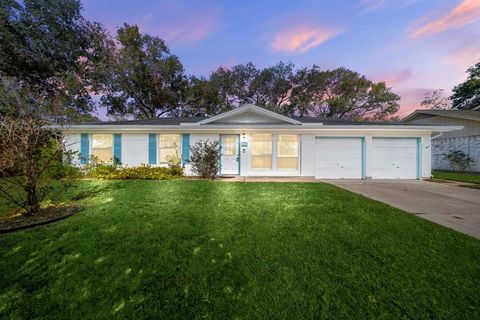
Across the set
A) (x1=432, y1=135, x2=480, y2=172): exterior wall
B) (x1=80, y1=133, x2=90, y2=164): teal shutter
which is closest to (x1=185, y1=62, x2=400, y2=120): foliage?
(x1=432, y1=135, x2=480, y2=172): exterior wall

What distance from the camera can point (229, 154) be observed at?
10406 mm

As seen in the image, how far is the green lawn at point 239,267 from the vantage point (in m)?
1.93

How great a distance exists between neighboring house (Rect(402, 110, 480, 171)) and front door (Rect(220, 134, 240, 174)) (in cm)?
1384

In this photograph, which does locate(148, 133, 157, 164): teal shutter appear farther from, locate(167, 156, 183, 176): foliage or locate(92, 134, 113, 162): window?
locate(92, 134, 113, 162): window

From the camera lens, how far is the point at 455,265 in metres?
2.58

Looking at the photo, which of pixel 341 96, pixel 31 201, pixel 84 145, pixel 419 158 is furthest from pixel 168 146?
pixel 341 96

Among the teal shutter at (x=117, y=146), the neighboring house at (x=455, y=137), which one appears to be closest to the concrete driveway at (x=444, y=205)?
the neighboring house at (x=455, y=137)

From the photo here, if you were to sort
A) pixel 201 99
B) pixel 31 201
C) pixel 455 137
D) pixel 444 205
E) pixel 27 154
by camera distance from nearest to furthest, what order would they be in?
1. pixel 27 154
2. pixel 31 201
3. pixel 444 205
4. pixel 455 137
5. pixel 201 99

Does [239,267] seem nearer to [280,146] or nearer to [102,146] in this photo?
[280,146]

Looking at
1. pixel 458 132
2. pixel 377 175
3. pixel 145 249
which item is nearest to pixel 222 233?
pixel 145 249

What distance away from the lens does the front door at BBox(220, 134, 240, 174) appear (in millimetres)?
10359

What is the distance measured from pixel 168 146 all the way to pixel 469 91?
126ft

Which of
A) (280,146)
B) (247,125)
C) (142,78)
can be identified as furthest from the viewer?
(142,78)

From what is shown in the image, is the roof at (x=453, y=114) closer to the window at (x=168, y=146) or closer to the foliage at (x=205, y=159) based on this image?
the foliage at (x=205, y=159)
